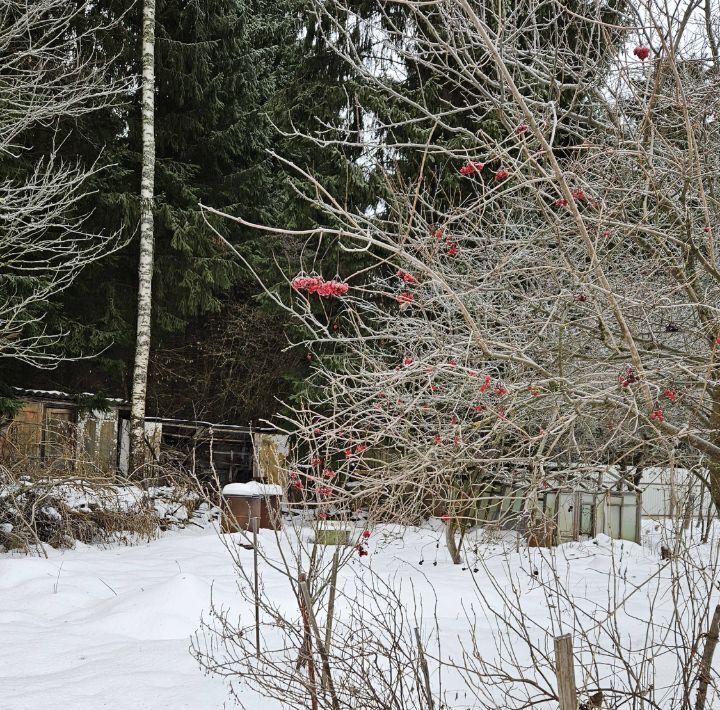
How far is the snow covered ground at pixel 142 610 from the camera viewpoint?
15.6 feet

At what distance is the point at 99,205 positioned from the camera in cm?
1382

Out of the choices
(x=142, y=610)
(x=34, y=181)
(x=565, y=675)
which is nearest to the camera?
(x=565, y=675)

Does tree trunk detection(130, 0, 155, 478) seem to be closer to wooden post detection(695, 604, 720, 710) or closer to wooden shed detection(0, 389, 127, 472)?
wooden shed detection(0, 389, 127, 472)

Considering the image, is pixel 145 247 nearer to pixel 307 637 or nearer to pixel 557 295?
pixel 307 637

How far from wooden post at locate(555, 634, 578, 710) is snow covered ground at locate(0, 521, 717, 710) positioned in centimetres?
48

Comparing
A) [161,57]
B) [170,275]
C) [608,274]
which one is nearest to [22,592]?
[608,274]

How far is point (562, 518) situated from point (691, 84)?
316 inches

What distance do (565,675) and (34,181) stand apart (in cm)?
917

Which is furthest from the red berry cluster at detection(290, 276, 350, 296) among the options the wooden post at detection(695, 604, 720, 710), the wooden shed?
the wooden shed

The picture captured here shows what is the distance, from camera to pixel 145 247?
1305 cm

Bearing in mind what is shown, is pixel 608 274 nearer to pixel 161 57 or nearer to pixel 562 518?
pixel 562 518

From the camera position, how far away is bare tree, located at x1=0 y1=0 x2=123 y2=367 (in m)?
9.43

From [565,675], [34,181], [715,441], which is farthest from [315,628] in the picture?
[34,181]

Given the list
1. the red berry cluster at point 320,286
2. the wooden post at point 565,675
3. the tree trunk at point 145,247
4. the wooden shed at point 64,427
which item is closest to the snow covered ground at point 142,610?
the wooden post at point 565,675
